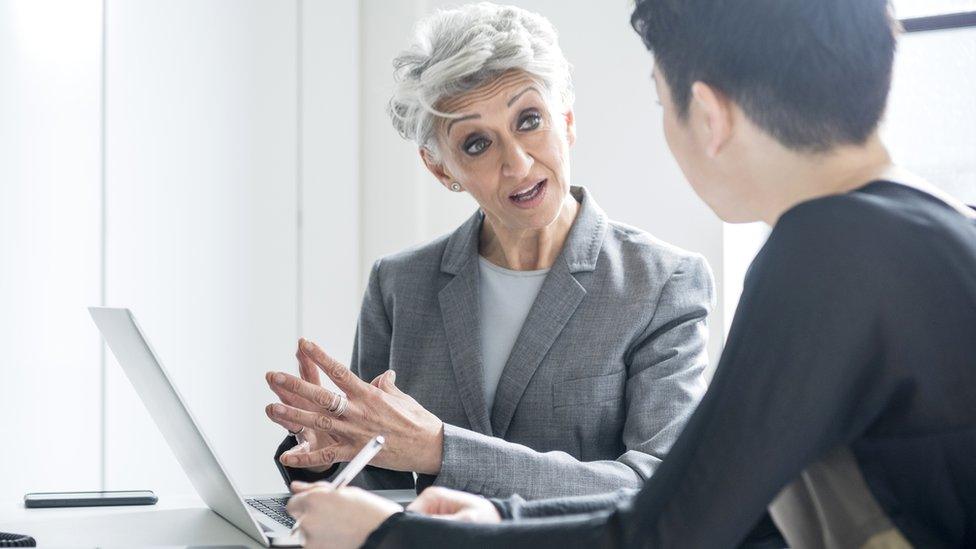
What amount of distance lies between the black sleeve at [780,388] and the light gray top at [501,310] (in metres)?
1.16

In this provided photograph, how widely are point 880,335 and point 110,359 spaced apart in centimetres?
221

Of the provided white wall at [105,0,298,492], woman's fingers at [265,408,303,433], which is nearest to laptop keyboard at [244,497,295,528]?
woman's fingers at [265,408,303,433]

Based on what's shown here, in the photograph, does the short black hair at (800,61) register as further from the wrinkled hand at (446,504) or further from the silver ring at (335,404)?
the silver ring at (335,404)

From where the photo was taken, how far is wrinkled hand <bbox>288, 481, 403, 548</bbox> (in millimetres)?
1062

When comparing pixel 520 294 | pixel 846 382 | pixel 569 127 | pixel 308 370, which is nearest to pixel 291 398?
pixel 308 370

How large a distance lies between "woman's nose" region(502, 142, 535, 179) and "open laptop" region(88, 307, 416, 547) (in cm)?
66

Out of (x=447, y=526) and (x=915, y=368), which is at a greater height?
(x=915, y=368)

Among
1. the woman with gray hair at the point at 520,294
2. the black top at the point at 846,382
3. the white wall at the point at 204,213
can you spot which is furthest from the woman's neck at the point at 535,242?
the black top at the point at 846,382

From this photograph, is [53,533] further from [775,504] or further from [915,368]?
[915,368]

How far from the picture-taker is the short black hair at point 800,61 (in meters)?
0.98

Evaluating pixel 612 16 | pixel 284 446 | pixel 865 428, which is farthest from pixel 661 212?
pixel 865 428

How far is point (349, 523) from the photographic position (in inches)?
42.0

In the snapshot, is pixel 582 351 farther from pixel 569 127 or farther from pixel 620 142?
pixel 620 142

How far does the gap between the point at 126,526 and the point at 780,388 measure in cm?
98
